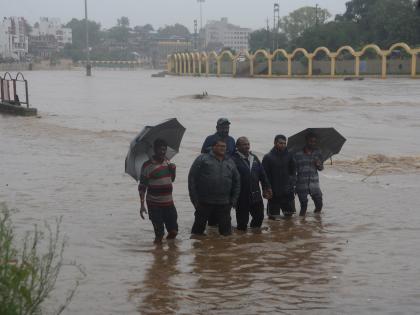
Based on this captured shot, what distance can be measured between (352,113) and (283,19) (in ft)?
389

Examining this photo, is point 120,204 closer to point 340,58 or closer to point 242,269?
point 242,269

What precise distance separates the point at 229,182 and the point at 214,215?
2.31 ft

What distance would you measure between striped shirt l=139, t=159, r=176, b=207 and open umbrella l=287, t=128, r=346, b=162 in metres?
2.02

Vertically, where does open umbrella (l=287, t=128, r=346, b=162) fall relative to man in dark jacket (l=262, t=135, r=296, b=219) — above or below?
above

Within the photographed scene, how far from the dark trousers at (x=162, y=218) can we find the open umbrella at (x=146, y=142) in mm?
465

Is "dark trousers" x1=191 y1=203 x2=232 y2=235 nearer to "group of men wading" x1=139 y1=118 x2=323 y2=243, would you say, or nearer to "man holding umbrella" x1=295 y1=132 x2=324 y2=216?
"group of men wading" x1=139 y1=118 x2=323 y2=243

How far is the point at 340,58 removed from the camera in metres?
78.0

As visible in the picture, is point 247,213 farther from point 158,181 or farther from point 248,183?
point 158,181

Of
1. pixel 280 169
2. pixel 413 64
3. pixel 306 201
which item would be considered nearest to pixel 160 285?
pixel 280 169

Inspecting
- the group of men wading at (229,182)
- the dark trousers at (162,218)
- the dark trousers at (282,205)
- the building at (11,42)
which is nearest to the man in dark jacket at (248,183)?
the group of men wading at (229,182)

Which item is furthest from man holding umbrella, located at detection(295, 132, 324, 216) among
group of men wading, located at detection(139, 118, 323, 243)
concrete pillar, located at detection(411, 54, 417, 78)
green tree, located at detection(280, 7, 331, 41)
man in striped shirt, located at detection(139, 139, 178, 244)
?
green tree, located at detection(280, 7, 331, 41)

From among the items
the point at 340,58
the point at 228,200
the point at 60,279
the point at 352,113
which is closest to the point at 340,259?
the point at 228,200

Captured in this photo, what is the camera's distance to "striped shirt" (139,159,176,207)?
738 cm

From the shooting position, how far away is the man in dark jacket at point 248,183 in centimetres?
795
